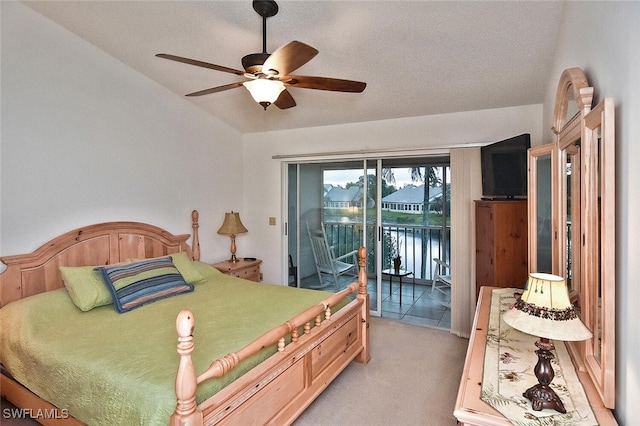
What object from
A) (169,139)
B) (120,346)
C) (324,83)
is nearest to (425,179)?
(324,83)

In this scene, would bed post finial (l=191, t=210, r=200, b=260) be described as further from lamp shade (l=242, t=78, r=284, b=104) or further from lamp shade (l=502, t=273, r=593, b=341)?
lamp shade (l=502, t=273, r=593, b=341)

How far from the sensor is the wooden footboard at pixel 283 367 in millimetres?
1372

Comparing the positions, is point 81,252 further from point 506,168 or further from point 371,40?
point 506,168

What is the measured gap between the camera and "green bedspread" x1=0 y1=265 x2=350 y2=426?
5.12 ft

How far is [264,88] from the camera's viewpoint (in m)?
2.09

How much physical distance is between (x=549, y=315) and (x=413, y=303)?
11.0 feet

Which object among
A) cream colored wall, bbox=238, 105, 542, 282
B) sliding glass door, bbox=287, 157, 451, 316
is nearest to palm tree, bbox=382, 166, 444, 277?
sliding glass door, bbox=287, 157, 451, 316

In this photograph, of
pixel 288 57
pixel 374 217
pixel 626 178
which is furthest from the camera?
pixel 374 217

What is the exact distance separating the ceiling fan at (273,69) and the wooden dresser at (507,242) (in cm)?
A: 163

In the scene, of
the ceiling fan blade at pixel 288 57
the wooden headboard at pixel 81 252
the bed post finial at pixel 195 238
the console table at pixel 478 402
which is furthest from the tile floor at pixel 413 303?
the ceiling fan blade at pixel 288 57

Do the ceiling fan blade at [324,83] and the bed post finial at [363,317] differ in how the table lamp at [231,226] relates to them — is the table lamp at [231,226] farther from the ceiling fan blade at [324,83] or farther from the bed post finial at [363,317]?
the ceiling fan blade at [324,83]

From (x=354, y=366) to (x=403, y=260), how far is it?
1748 millimetres

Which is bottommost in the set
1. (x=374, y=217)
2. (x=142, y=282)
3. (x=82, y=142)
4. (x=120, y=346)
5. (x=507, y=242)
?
(x=120, y=346)

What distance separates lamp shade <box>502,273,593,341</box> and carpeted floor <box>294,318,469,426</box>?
55.5 inches
